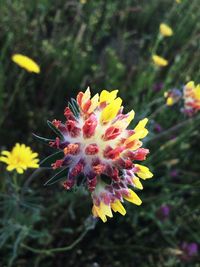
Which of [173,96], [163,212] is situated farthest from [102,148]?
[163,212]

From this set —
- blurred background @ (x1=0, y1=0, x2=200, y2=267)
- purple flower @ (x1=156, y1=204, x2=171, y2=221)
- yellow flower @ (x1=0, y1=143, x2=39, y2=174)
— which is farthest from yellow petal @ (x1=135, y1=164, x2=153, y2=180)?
purple flower @ (x1=156, y1=204, x2=171, y2=221)

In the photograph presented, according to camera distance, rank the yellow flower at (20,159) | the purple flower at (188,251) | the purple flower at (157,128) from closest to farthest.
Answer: the yellow flower at (20,159)
the purple flower at (188,251)
the purple flower at (157,128)

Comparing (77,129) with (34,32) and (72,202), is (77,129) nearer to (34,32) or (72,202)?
(72,202)

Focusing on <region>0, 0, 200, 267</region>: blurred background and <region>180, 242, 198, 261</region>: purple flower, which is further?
<region>180, 242, 198, 261</region>: purple flower

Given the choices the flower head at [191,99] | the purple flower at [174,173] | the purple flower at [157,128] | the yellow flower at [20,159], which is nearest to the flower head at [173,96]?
the flower head at [191,99]

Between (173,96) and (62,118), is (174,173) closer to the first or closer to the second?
(173,96)

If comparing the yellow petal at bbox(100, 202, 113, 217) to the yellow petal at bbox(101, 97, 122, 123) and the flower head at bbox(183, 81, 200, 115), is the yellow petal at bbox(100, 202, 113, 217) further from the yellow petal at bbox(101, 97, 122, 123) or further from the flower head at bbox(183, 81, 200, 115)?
the flower head at bbox(183, 81, 200, 115)

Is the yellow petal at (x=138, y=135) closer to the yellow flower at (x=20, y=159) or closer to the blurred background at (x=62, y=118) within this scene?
the blurred background at (x=62, y=118)
